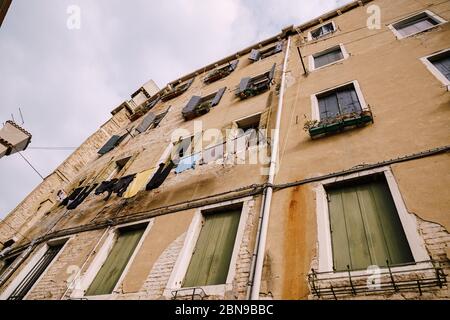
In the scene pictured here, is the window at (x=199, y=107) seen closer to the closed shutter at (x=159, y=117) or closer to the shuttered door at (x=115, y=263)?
the closed shutter at (x=159, y=117)

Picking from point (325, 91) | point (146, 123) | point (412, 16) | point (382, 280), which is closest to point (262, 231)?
point (382, 280)

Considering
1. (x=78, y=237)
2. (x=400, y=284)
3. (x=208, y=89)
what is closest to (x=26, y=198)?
(x=78, y=237)

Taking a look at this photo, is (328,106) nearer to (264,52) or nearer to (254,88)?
(254,88)

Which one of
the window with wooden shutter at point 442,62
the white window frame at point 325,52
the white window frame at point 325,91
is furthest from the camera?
the white window frame at point 325,52

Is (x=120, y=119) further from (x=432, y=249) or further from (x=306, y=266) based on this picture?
(x=432, y=249)

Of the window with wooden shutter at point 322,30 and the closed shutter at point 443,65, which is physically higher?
the window with wooden shutter at point 322,30

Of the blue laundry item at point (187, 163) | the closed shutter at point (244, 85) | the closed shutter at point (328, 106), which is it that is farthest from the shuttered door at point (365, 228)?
the closed shutter at point (244, 85)

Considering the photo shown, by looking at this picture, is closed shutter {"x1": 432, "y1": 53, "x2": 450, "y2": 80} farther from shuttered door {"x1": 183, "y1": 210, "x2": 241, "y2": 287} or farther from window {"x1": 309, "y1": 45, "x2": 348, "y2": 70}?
shuttered door {"x1": 183, "y1": 210, "x2": 241, "y2": 287}

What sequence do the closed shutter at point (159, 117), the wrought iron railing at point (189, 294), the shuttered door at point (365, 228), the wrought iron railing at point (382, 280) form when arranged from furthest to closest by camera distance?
1. the closed shutter at point (159, 117)
2. the wrought iron railing at point (189, 294)
3. the shuttered door at point (365, 228)
4. the wrought iron railing at point (382, 280)

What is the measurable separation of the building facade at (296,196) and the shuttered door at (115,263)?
1.4 inches

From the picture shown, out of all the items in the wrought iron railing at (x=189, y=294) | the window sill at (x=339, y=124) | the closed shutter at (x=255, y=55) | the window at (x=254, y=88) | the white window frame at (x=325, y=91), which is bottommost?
the wrought iron railing at (x=189, y=294)

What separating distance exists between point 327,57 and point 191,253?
8.45 meters

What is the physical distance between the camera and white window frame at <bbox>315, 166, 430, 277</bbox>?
342 centimetres

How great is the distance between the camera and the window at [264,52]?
12.8m
